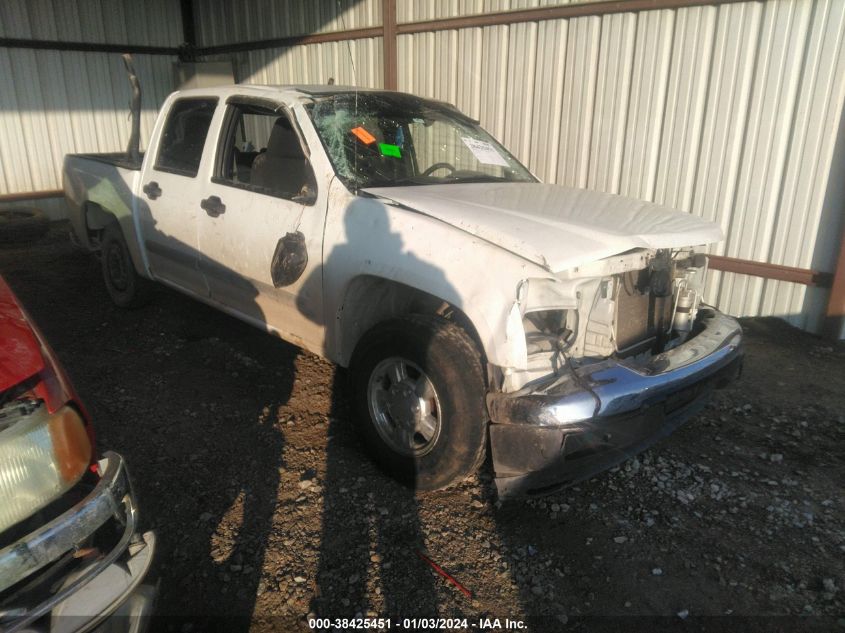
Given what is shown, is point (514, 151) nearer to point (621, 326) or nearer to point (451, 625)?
point (621, 326)

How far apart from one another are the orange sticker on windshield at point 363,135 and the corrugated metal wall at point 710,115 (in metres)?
3.34

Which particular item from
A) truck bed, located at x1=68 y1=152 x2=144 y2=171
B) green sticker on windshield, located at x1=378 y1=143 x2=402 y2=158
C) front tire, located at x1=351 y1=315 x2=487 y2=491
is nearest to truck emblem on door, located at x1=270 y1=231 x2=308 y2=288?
front tire, located at x1=351 y1=315 x2=487 y2=491

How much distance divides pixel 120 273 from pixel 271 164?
2385mm

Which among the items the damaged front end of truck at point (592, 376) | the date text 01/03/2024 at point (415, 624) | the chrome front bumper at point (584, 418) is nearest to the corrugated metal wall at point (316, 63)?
the damaged front end of truck at point (592, 376)

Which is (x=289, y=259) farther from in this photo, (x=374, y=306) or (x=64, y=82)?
(x=64, y=82)

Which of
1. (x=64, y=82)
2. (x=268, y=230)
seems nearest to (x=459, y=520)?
(x=268, y=230)

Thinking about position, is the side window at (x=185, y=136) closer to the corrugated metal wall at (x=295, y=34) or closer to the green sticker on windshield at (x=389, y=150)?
the green sticker on windshield at (x=389, y=150)

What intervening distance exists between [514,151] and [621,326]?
14.2 ft

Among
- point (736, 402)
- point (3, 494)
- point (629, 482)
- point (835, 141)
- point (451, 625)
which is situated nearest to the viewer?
point (3, 494)

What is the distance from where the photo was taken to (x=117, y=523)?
1.91 meters

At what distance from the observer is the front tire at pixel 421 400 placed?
2.83 meters

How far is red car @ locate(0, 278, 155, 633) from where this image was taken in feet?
5.32

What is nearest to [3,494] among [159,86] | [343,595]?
[343,595]

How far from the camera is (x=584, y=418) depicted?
257 centimetres
